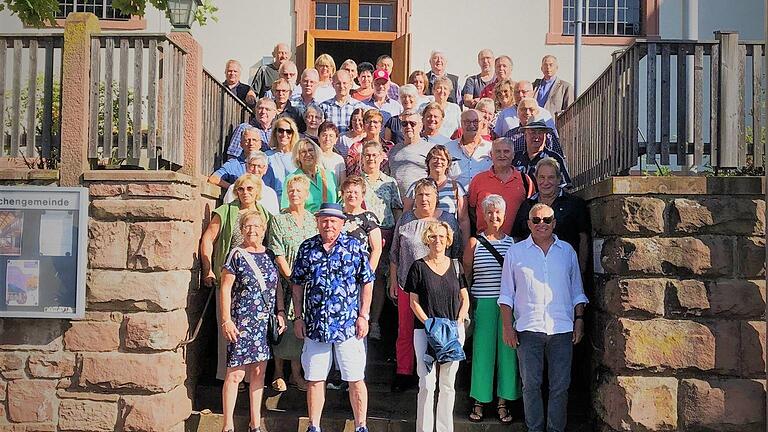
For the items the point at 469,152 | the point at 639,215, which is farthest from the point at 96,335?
the point at 639,215

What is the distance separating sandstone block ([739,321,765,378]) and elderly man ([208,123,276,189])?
4.06 m

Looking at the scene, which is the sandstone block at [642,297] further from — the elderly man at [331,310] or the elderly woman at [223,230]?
the elderly woman at [223,230]

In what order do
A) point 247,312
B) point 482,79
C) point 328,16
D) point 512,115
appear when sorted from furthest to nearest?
point 328,16, point 482,79, point 512,115, point 247,312

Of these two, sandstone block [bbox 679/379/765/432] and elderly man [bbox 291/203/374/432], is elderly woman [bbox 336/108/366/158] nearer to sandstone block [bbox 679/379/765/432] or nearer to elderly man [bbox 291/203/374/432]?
elderly man [bbox 291/203/374/432]

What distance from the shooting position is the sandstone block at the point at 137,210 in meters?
6.92

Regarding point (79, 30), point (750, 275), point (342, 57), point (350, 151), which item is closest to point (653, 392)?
point (750, 275)

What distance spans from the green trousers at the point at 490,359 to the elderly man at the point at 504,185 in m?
0.73

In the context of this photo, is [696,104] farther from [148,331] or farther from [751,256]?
[148,331]

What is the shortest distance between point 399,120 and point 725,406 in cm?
405

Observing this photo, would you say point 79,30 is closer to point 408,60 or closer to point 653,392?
point 653,392

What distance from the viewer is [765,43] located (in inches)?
268

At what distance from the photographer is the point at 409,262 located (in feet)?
23.5

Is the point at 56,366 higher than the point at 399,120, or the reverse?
the point at 399,120

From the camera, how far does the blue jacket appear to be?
658 centimetres
